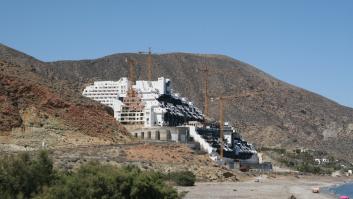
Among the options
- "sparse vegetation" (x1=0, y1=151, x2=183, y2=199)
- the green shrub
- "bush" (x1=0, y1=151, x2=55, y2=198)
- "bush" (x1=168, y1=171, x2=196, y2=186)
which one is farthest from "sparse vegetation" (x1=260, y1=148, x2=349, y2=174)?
the green shrub

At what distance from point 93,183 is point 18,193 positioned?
5654 millimetres

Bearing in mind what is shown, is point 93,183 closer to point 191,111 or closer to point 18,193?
point 18,193

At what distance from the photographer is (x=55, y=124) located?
8044cm

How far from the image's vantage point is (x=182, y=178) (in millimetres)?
73812

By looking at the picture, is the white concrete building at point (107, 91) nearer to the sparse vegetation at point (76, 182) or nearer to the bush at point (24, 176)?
the bush at point (24, 176)

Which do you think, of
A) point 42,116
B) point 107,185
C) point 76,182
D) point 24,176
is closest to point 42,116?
point 42,116

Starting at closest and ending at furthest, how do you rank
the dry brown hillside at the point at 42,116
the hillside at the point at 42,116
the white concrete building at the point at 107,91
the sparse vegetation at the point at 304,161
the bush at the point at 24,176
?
1. the bush at the point at 24,176
2. the hillside at the point at 42,116
3. the dry brown hillside at the point at 42,116
4. the white concrete building at the point at 107,91
5. the sparse vegetation at the point at 304,161

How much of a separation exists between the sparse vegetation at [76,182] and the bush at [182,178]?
36.3 metres

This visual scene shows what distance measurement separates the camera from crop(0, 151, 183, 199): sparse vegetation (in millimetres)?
30469

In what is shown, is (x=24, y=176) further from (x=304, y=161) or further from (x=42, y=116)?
(x=304, y=161)

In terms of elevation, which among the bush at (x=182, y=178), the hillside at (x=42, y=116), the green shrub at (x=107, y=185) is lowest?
the bush at (x=182, y=178)

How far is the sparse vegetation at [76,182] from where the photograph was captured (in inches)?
1200

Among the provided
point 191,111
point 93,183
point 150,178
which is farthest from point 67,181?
point 191,111

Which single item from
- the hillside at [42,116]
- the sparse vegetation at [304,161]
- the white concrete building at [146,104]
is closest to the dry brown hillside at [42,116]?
the hillside at [42,116]
